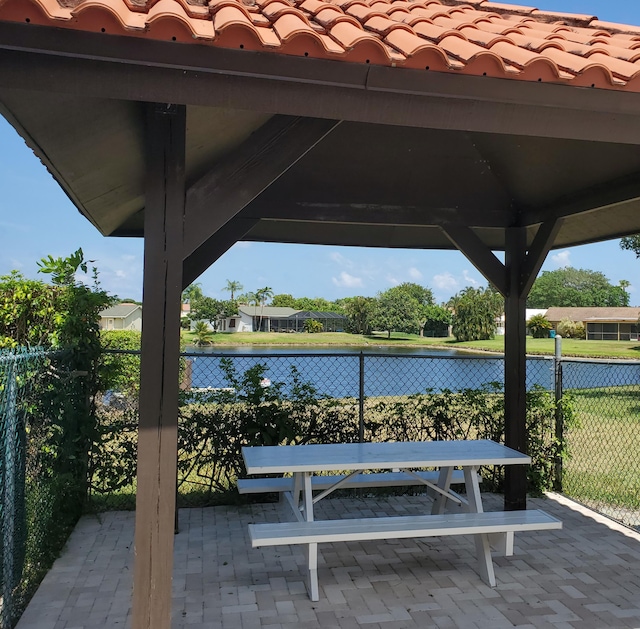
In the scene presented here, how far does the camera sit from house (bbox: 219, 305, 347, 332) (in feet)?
126

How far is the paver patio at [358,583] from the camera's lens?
3482 mm

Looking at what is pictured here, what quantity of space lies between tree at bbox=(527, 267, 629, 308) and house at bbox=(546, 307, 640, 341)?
5087 millimetres

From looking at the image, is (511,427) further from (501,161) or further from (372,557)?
(501,161)

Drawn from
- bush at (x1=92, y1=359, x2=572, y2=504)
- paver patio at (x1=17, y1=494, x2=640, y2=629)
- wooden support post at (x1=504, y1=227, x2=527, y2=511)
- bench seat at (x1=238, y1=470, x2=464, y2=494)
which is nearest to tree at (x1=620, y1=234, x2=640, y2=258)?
bush at (x1=92, y1=359, x2=572, y2=504)

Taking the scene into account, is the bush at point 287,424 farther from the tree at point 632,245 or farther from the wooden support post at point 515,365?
the tree at point 632,245

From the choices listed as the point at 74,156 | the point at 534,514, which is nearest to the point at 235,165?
the point at 74,156

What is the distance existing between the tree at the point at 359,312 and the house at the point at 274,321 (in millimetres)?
682

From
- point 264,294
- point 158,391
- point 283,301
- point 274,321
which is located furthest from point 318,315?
point 158,391

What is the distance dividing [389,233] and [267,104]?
4.16 meters

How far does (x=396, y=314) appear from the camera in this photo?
41594 millimetres

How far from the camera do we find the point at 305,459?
162 inches

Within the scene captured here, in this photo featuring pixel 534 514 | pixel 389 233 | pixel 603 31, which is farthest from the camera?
pixel 389 233

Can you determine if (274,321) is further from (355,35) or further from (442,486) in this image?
(355,35)

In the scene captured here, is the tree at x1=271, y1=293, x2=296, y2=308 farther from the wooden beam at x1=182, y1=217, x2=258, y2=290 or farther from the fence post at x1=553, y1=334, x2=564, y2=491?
the wooden beam at x1=182, y1=217, x2=258, y2=290
